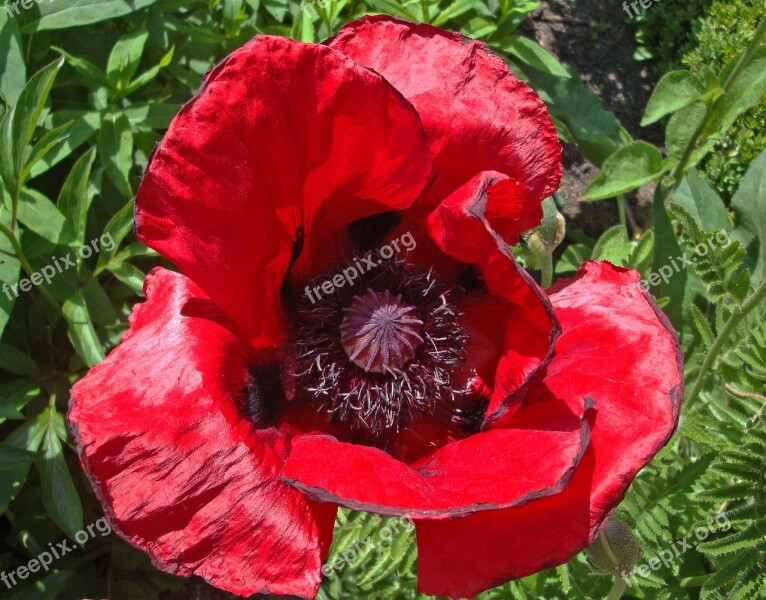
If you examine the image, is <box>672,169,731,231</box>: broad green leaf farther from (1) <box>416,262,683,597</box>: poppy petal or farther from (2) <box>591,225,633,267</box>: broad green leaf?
(1) <box>416,262,683,597</box>: poppy petal

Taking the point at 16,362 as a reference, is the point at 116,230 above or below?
above

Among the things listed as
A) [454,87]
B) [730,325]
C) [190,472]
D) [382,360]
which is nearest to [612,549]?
[382,360]

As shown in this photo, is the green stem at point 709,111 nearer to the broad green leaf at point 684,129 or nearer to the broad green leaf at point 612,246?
the broad green leaf at point 684,129

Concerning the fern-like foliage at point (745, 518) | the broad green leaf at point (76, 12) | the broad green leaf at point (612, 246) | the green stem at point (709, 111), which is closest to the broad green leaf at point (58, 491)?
the broad green leaf at point (76, 12)

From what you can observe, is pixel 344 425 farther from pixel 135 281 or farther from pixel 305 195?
pixel 135 281

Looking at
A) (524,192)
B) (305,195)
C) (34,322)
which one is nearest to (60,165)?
(34,322)

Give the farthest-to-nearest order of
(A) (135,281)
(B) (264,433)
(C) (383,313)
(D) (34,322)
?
(D) (34,322)
(A) (135,281)
(C) (383,313)
(B) (264,433)

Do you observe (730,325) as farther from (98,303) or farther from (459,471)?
(98,303)
